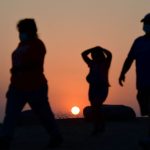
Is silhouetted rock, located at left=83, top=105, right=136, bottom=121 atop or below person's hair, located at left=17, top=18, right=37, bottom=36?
below

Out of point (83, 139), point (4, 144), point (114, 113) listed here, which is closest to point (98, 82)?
point (83, 139)

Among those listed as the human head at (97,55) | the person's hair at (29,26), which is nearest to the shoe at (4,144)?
the person's hair at (29,26)

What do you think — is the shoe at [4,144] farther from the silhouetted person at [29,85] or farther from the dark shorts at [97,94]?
the dark shorts at [97,94]

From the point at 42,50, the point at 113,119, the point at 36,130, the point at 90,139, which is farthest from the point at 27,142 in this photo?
the point at 113,119

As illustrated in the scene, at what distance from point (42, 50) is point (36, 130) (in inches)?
179

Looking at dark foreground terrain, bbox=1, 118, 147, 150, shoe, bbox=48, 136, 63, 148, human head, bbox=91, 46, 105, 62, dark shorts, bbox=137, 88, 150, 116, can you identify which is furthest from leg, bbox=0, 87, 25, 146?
human head, bbox=91, 46, 105, 62

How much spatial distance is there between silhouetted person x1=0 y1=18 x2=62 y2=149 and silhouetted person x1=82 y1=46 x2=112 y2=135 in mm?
3011

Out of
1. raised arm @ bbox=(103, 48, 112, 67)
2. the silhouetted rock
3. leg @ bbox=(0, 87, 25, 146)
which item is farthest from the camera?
the silhouetted rock

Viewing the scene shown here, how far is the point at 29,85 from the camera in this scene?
10.6 metres

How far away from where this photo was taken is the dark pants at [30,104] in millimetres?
10617

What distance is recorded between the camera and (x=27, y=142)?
1185 cm

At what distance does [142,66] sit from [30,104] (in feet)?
6.06

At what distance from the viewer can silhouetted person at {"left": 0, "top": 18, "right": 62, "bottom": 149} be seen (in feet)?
34.8

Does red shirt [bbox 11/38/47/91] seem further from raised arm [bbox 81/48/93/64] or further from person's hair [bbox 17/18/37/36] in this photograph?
raised arm [bbox 81/48/93/64]
